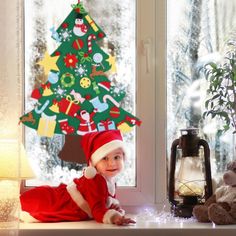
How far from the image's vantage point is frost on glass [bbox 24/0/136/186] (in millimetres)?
2350

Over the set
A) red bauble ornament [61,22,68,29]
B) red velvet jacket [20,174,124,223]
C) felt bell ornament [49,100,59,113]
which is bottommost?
red velvet jacket [20,174,124,223]

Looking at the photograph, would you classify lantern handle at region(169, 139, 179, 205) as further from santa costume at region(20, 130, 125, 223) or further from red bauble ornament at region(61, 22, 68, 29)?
A: red bauble ornament at region(61, 22, 68, 29)

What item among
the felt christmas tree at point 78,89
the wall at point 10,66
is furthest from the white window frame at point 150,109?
the wall at point 10,66

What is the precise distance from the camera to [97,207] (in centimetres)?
202

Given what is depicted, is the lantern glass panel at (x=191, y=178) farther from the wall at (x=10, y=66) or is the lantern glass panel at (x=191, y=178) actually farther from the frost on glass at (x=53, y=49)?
the wall at (x=10, y=66)

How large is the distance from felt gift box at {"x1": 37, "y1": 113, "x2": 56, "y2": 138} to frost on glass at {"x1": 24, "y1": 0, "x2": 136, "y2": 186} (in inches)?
3.7

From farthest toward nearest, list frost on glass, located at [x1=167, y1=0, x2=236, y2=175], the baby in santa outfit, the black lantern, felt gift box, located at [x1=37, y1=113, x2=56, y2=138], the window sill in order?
frost on glass, located at [x1=167, y1=0, x2=236, y2=175]
felt gift box, located at [x1=37, y1=113, x2=56, y2=138]
the black lantern
the baby in santa outfit
the window sill

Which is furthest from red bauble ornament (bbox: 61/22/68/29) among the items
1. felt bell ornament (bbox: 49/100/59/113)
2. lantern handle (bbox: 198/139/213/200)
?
lantern handle (bbox: 198/139/213/200)

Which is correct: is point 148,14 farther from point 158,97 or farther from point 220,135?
point 220,135

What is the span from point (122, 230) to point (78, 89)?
637 millimetres

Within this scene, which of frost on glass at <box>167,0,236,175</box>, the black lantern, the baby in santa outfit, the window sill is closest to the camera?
the window sill

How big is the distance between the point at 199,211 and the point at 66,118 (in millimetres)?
651

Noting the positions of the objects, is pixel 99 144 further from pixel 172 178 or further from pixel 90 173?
pixel 172 178

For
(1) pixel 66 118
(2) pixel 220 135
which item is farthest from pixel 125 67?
(2) pixel 220 135
